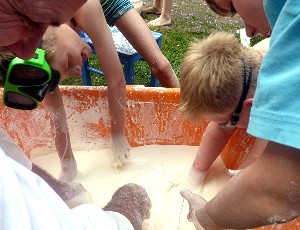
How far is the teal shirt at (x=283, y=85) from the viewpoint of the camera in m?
0.70

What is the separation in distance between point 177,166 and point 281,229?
66 centimetres

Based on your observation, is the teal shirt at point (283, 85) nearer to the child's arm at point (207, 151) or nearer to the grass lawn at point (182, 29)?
the child's arm at point (207, 151)

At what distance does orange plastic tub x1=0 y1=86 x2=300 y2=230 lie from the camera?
6.66ft

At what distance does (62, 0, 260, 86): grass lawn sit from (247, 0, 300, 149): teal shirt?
234 cm

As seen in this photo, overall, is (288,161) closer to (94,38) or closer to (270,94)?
(270,94)

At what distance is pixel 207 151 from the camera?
6.37 ft

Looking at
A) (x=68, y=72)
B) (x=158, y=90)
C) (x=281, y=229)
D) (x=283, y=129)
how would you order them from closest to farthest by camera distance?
(x=283, y=129) < (x=281, y=229) < (x=68, y=72) < (x=158, y=90)

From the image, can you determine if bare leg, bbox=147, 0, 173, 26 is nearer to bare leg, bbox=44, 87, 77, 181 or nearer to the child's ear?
bare leg, bbox=44, 87, 77, 181

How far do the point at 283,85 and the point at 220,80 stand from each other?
81 centimetres

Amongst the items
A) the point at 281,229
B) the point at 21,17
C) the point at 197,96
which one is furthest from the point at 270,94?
the point at 281,229

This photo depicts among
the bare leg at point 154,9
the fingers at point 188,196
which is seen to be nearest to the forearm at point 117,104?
the fingers at point 188,196

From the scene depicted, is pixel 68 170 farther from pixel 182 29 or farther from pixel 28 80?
pixel 182 29

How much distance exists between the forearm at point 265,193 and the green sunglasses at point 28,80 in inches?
33.0

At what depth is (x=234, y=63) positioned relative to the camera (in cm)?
157
